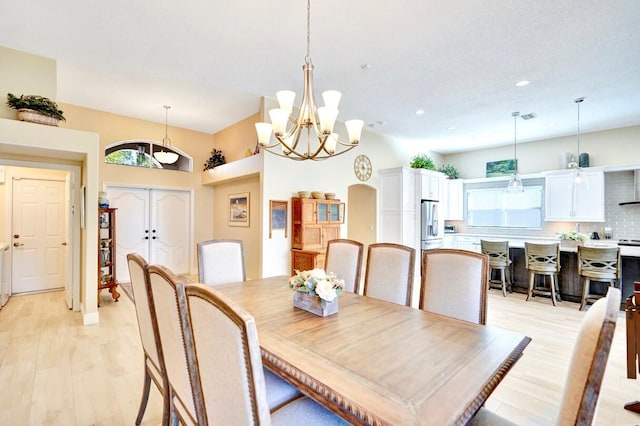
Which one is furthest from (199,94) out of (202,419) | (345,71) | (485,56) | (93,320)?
(202,419)

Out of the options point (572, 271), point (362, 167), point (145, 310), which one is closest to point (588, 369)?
point (145, 310)

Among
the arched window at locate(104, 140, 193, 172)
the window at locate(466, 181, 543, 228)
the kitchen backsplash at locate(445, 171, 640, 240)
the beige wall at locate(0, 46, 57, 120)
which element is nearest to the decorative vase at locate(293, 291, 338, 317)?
the beige wall at locate(0, 46, 57, 120)

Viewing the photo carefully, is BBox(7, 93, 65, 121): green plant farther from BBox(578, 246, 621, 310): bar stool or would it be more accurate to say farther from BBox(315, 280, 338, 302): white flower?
BBox(578, 246, 621, 310): bar stool

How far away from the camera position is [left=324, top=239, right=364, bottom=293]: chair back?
2.84 m

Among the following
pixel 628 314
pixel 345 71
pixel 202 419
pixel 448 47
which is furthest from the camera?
pixel 345 71

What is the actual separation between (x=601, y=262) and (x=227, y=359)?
5200mm

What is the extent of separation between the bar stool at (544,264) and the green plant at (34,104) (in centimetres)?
665

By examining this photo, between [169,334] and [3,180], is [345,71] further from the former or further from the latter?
[3,180]

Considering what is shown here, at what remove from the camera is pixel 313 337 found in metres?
1.57

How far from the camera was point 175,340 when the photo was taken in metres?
1.36

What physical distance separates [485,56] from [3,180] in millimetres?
7333

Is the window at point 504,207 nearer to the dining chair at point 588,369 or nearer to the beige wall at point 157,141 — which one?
the beige wall at point 157,141

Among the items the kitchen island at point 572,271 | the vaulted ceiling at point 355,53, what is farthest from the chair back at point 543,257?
the vaulted ceiling at point 355,53

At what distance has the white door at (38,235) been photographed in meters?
5.09
